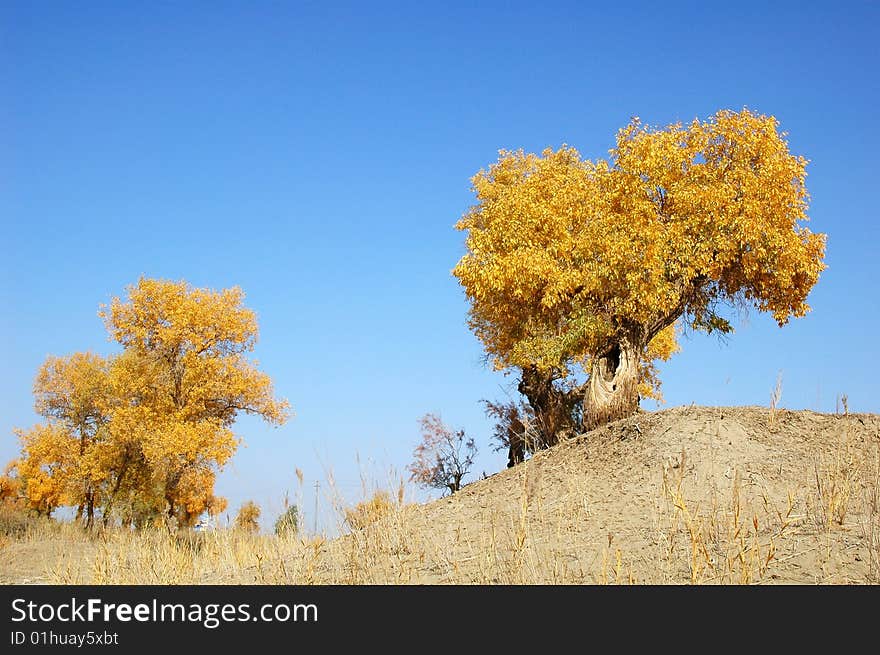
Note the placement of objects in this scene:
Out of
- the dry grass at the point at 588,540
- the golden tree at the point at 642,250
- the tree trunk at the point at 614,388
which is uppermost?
the golden tree at the point at 642,250

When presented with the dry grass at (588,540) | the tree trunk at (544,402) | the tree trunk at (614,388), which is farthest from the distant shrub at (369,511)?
the tree trunk at (544,402)

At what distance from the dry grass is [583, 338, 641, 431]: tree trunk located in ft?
11.5

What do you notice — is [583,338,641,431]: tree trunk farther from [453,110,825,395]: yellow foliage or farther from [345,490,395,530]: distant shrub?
[345,490,395,530]: distant shrub

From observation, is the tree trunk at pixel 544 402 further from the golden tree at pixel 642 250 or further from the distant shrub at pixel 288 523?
the distant shrub at pixel 288 523

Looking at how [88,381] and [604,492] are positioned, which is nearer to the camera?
[604,492]

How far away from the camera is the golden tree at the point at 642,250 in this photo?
17.9m

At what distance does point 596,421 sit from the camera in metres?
18.1

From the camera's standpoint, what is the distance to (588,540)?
1023 cm

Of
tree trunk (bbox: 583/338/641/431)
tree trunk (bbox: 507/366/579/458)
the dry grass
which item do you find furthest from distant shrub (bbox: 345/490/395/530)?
tree trunk (bbox: 507/366/579/458)

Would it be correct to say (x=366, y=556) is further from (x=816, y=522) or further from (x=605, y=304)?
(x=605, y=304)

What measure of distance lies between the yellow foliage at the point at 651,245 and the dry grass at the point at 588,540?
4.82 meters
